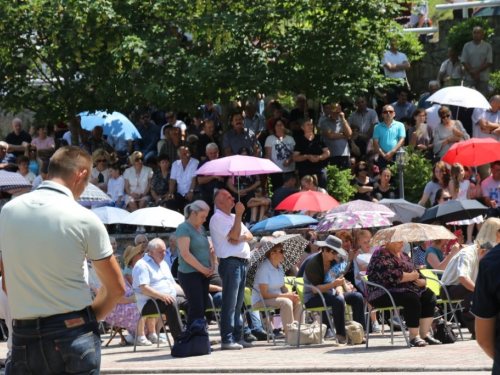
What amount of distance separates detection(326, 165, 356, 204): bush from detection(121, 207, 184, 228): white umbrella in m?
2.97

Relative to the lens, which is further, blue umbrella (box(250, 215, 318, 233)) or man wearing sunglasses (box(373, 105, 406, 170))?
man wearing sunglasses (box(373, 105, 406, 170))

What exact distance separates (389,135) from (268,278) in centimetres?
776

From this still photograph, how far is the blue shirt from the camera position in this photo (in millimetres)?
21312

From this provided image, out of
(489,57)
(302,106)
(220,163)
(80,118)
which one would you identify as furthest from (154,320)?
(489,57)

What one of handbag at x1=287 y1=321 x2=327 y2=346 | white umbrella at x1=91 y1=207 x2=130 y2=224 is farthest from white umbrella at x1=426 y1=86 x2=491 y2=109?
handbag at x1=287 y1=321 x2=327 y2=346

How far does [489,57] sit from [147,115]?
780 cm

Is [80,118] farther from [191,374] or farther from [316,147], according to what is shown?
[191,374]

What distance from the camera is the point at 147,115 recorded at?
24656 mm

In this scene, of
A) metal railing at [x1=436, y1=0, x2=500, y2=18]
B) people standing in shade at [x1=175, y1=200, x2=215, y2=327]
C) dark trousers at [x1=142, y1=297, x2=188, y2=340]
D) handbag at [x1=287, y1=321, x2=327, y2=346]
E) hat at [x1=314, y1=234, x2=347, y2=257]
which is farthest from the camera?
metal railing at [x1=436, y1=0, x2=500, y2=18]

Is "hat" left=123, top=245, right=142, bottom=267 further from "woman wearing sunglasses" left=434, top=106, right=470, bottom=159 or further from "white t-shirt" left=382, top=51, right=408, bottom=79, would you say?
"white t-shirt" left=382, top=51, right=408, bottom=79

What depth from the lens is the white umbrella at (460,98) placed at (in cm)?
2039

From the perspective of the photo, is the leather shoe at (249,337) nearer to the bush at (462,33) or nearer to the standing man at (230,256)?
the standing man at (230,256)

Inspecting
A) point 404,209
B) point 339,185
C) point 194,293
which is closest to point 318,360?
point 194,293

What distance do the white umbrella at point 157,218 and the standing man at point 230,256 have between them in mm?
5158
